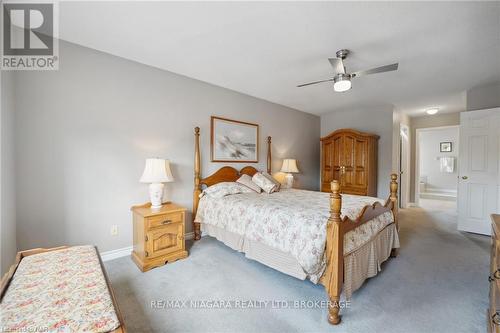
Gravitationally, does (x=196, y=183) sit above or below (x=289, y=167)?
below

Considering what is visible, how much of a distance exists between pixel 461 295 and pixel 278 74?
320 cm

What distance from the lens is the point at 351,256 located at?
1.87 m

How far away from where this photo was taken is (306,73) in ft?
10.2

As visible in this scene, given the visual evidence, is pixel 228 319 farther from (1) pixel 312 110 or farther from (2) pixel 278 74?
(1) pixel 312 110

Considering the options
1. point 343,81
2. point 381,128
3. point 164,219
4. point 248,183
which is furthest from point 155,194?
point 381,128

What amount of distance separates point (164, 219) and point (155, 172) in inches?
22.7

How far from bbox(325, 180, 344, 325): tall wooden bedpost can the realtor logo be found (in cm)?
292

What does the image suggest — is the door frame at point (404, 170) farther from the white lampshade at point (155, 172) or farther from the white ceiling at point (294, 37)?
the white lampshade at point (155, 172)

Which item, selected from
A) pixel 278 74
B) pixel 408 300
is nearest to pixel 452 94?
pixel 278 74

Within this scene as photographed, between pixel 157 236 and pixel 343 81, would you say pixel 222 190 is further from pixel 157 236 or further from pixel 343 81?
pixel 343 81

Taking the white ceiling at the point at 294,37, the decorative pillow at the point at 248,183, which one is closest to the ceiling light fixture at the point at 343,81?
the white ceiling at the point at 294,37

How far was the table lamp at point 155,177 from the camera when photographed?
2602mm

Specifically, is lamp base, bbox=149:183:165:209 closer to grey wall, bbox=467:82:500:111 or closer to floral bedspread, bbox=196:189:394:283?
floral bedspread, bbox=196:189:394:283

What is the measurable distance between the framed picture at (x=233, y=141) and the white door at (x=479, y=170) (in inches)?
146
